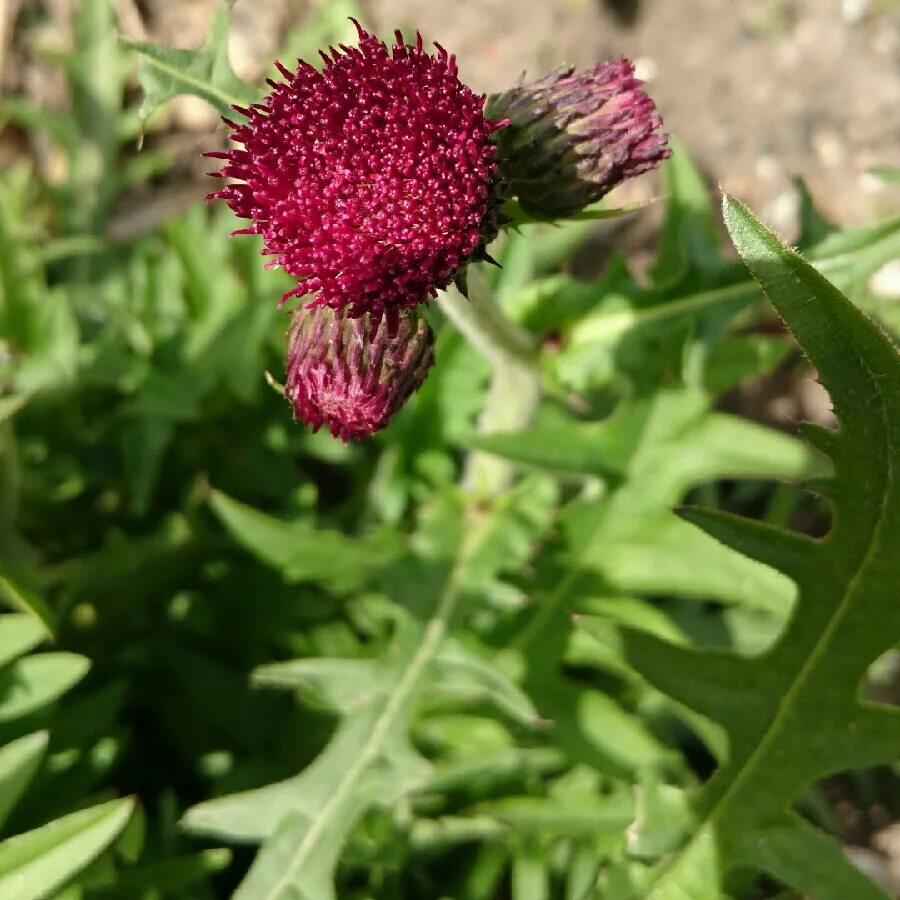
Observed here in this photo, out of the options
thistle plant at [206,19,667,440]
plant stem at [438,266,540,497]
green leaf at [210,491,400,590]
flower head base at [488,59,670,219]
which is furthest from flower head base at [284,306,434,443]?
green leaf at [210,491,400,590]

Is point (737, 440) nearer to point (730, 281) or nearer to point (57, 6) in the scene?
point (730, 281)

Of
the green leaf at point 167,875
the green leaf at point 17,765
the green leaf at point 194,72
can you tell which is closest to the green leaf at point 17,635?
the green leaf at point 17,765

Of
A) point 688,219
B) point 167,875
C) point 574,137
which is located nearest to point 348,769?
point 167,875

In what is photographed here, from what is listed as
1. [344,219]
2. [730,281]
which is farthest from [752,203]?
[344,219]

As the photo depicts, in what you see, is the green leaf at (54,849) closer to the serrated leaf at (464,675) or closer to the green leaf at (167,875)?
the green leaf at (167,875)

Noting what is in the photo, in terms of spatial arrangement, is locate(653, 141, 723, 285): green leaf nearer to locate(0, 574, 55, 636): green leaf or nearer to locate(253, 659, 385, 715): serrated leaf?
locate(253, 659, 385, 715): serrated leaf

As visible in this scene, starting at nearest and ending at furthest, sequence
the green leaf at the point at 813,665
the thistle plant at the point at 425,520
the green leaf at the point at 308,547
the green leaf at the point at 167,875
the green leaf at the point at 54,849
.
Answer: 1. the green leaf at the point at 813,665
2. the thistle plant at the point at 425,520
3. the green leaf at the point at 54,849
4. the green leaf at the point at 167,875
5. the green leaf at the point at 308,547
